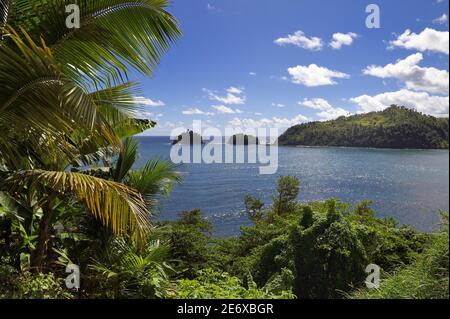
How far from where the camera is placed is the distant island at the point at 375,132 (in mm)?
80062

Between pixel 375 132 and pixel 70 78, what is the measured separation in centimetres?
11650

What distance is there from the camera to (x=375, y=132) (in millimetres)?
109875

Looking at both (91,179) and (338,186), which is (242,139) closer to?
(338,186)

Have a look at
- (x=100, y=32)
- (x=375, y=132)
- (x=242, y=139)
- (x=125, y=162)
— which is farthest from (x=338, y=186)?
(x=100, y=32)

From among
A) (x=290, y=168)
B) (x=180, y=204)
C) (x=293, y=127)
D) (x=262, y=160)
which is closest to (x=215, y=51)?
(x=180, y=204)

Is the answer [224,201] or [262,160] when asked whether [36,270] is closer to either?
[224,201]

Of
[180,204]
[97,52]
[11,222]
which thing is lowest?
[180,204]

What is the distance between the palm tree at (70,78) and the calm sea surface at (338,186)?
85.3ft

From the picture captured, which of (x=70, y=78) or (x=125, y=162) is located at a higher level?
(x=70, y=78)

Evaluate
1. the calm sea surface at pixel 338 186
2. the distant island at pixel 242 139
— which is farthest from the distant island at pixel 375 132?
the distant island at pixel 242 139

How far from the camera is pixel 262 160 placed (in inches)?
4131

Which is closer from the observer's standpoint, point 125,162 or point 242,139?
point 125,162

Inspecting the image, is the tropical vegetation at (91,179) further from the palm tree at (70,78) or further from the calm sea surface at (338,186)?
the calm sea surface at (338,186)
